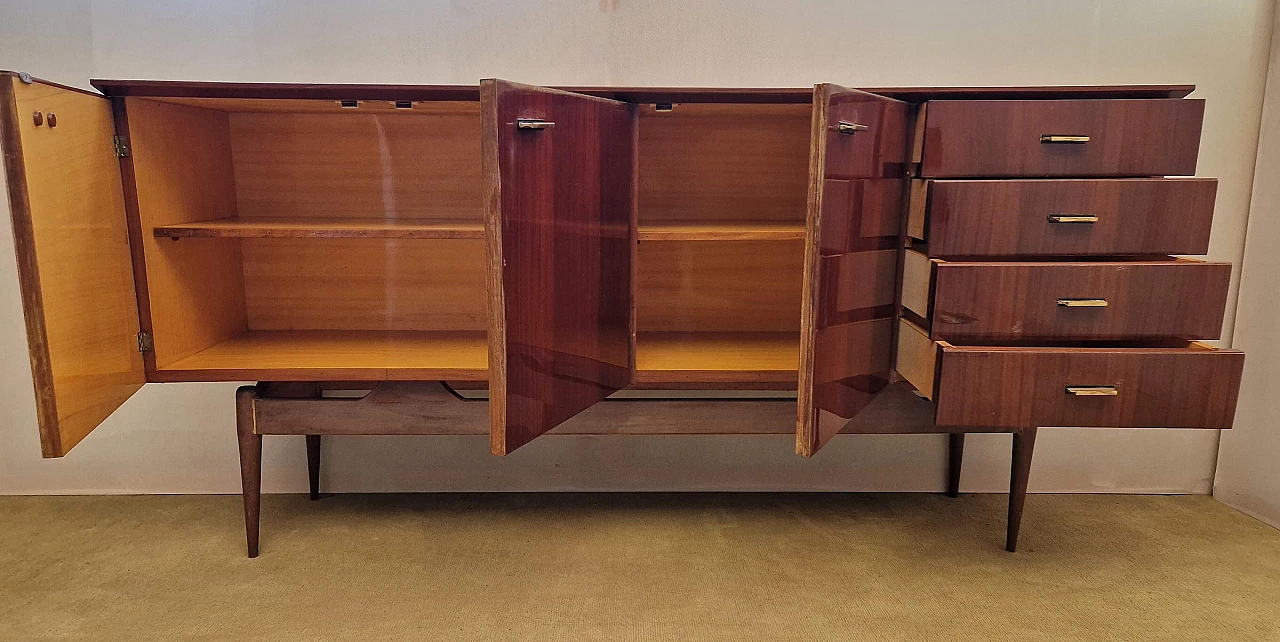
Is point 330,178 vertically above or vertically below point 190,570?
above

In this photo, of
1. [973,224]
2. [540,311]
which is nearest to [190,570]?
[540,311]

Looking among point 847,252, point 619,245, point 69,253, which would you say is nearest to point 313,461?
point 69,253

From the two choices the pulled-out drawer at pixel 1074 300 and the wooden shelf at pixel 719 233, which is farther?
the wooden shelf at pixel 719 233

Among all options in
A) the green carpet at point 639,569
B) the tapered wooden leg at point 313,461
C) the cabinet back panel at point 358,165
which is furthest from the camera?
the tapered wooden leg at point 313,461

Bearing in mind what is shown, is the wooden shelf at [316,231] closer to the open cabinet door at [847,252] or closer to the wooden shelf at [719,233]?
the wooden shelf at [719,233]

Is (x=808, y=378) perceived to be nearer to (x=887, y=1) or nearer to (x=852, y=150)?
(x=852, y=150)

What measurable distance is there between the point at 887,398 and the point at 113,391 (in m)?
1.42

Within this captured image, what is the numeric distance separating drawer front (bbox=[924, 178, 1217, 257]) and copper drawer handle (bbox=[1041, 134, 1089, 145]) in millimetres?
67

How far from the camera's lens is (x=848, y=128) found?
106cm

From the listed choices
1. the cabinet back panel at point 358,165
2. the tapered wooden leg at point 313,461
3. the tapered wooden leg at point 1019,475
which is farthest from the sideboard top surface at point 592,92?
the tapered wooden leg at point 313,461

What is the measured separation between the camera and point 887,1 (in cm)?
168

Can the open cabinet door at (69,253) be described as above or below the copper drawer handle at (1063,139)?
below

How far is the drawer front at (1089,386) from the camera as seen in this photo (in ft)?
3.77

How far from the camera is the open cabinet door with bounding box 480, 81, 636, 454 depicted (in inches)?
39.3
